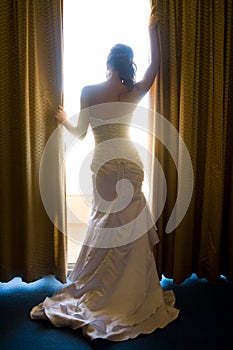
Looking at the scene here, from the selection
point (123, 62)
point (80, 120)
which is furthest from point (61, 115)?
point (123, 62)

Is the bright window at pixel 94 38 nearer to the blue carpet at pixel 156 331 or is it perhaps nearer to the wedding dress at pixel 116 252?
the wedding dress at pixel 116 252

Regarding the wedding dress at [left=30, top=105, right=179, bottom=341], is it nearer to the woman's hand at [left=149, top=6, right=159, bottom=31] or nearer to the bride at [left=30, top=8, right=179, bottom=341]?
the bride at [left=30, top=8, right=179, bottom=341]

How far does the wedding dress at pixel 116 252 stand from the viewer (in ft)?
6.18

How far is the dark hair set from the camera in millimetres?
1850

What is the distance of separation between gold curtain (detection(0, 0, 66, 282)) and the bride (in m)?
0.27

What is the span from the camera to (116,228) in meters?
1.95

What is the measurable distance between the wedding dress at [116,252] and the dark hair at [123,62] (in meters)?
0.21

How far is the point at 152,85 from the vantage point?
2127 mm

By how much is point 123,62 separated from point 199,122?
69cm

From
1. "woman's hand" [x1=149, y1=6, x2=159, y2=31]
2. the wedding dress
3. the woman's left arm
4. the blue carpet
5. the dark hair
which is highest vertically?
"woman's hand" [x1=149, y1=6, x2=159, y2=31]

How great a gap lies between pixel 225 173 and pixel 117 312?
3.84 ft

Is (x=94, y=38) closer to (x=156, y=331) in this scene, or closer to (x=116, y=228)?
(x=116, y=228)

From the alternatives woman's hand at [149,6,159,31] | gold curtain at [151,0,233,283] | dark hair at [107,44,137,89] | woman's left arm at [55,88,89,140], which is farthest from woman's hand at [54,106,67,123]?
woman's hand at [149,6,159,31]

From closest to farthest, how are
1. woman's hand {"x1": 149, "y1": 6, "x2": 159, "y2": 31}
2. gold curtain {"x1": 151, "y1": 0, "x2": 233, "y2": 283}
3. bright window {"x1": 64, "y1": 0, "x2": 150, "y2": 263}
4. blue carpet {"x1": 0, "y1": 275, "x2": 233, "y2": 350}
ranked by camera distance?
blue carpet {"x1": 0, "y1": 275, "x2": 233, "y2": 350}
woman's hand {"x1": 149, "y1": 6, "x2": 159, "y2": 31}
gold curtain {"x1": 151, "y1": 0, "x2": 233, "y2": 283}
bright window {"x1": 64, "y1": 0, "x2": 150, "y2": 263}
